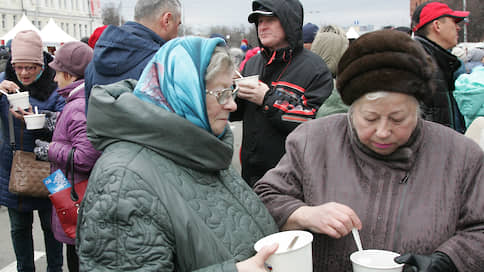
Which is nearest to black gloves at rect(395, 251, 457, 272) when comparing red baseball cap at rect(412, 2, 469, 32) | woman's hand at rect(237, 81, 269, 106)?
woman's hand at rect(237, 81, 269, 106)

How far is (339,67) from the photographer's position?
1.80 meters

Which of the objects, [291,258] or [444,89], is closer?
[291,258]

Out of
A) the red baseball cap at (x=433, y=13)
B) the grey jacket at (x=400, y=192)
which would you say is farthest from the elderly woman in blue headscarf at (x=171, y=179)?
the red baseball cap at (x=433, y=13)

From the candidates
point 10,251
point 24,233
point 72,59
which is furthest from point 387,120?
point 10,251

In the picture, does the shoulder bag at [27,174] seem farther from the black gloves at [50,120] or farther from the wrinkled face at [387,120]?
the wrinkled face at [387,120]

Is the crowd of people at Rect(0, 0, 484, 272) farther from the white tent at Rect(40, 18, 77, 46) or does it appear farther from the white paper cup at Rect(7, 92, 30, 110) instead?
the white tent at Rect(40, 18, 77, 46)

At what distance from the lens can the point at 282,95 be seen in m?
3.17

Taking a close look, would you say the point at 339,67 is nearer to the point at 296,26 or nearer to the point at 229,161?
the point at 229,161

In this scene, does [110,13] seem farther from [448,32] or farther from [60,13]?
[448,32]

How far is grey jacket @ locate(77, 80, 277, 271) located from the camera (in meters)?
1.33

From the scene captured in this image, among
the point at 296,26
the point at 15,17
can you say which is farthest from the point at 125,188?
the point at 15,17

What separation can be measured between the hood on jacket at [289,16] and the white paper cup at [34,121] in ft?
6.35

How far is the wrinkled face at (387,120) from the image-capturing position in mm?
1652

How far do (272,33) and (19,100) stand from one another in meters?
2.10
